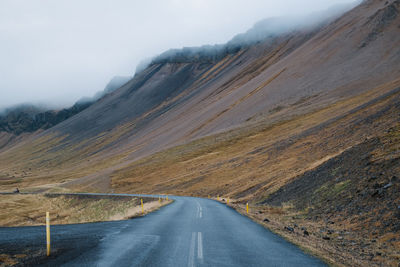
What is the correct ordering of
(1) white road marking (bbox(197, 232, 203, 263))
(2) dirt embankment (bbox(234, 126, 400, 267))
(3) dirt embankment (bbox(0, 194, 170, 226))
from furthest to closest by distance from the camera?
1. (3) dirt embankment (bbox(0, 194, 170, 226))
2. (2) dirt embankment (bbox(234, 126, 400, 267))
3. (1) white road marking (bbox(197, 232, 203, 263))

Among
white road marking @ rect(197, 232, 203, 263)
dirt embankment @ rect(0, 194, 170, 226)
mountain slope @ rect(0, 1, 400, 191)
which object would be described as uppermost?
mountain slope @ rect(0, 1, 400, 191)

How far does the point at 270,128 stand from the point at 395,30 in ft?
158

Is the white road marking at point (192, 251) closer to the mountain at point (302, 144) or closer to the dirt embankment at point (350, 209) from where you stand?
the dirt embankment at point (350, 209)

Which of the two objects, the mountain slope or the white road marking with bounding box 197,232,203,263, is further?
the mountain slope

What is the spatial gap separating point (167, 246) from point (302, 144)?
128 ft

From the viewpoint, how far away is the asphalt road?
8625 mm

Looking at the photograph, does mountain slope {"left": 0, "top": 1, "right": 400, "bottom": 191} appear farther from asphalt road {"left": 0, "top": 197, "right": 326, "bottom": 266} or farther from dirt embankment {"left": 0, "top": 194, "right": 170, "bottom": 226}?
asphalt road {"left": 0, "top": 197, "right": 326, "bottom": 266}

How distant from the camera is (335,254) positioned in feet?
32.7

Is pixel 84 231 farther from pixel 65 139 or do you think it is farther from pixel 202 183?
pixel 65 139

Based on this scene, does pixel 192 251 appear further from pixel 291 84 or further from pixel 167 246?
pixel 291 84

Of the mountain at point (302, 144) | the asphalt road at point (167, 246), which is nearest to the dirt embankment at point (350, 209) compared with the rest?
the mountain at point (302, 144)

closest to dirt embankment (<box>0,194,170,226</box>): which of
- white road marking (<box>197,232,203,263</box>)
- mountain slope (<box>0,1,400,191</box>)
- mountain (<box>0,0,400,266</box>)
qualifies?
mountain (<box>0,0,400,266</box>)

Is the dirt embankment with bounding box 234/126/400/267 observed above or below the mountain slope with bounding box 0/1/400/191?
below

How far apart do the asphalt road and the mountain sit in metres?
1.52
